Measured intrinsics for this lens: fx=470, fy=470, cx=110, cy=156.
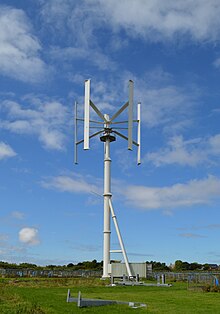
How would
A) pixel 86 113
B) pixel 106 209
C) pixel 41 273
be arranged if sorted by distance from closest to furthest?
pixel 86 113 < pixel 106 209 < pixel 41 273

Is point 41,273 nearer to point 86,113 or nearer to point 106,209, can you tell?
point 106,209

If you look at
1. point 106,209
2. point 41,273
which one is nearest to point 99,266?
point 41,273

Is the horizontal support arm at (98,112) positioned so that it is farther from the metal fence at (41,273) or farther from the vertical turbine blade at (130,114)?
the metal fence at (41,273)

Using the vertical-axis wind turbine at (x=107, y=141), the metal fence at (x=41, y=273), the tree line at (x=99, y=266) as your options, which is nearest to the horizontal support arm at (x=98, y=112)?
the vertical-axis wind turbine at (x=107, y=141)

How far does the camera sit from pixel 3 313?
19.6 metres

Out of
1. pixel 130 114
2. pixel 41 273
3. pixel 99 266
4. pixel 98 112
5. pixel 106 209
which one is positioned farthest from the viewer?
pixel 99 266

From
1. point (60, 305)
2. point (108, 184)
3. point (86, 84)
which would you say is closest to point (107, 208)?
point (108, 184)

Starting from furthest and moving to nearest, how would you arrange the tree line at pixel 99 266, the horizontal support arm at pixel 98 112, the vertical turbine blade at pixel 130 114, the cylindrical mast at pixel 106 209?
the tree line at pixel 99 266 < the horizontal support arm at pixel 98 112 < the cylindrical mast at pixel 106 209 < the vertical turbine blade at pixel 130 114

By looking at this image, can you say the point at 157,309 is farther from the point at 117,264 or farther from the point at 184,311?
the point at 117,264

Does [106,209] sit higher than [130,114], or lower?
lower

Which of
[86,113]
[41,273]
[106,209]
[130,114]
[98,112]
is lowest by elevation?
[41,273]

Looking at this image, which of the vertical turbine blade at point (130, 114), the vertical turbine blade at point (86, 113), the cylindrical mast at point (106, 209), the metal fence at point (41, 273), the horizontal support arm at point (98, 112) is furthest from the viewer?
the metal fence at point (41, 273)

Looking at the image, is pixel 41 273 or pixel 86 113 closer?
pixel 86 113

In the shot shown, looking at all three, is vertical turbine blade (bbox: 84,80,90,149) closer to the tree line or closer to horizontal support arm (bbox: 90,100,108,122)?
horizontal support arm (bbox: 90,100,108,122)
